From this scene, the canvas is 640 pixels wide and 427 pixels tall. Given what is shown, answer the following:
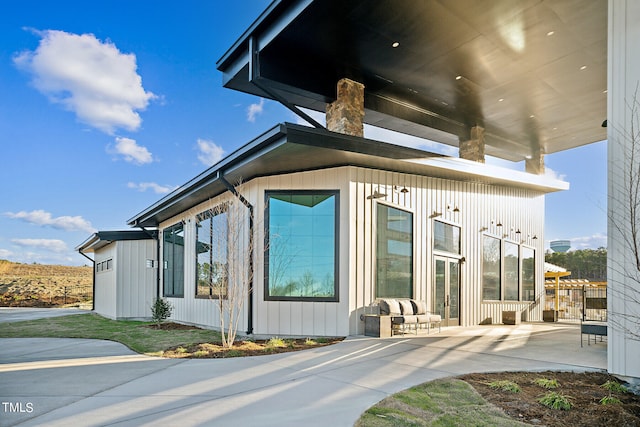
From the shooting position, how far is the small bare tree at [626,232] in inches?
190

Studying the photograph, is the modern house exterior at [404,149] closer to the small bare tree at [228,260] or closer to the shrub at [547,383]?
the small bare tree at [228,260]

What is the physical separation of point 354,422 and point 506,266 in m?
10.9

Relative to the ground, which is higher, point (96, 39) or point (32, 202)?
point (96, 39)

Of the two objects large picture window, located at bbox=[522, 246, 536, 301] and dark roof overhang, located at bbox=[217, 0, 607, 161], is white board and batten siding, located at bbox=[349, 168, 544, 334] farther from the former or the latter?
dark roof overhang, located at bbox=[217, 0, 607, 161]

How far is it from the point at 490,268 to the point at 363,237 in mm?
5534

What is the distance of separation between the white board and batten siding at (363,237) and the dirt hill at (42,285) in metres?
16.8

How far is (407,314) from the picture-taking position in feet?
30.0

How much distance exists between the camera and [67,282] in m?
30.2

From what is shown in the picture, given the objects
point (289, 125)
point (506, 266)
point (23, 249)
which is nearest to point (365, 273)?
point (289, 125)

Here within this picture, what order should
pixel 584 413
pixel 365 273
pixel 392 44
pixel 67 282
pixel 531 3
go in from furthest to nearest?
pixel 67 282, pixel 365 273, pixel 392 44, pixel 531 3, pixel 584 413

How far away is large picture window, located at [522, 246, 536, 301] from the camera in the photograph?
542 inches

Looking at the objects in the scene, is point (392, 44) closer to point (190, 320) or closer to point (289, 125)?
point (289, 125)

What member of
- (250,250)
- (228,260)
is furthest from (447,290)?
(228,260)

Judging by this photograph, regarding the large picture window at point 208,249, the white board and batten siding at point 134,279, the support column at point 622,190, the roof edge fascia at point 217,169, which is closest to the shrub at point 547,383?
the support column at point 622,190
